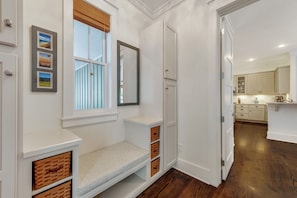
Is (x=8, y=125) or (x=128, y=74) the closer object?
(x=8, y=125)

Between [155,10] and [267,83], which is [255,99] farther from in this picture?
[155,10]

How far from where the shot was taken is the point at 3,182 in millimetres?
724

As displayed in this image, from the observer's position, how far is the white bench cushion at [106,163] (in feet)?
3.79

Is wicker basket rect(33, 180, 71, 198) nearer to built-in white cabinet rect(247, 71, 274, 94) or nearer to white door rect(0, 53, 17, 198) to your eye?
white door rect(0, 53, 17, 198)

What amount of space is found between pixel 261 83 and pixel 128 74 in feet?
21.2

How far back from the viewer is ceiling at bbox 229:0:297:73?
7.42 feet

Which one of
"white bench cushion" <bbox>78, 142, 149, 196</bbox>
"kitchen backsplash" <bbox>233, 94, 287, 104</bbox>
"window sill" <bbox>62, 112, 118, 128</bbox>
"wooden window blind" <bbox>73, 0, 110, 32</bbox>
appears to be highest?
"wooden window blind" <bbox>73, 0, 110, 32</bbox>

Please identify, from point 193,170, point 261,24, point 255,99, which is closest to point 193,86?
point 193,170

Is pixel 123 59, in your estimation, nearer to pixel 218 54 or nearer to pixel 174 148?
pixel 218 54

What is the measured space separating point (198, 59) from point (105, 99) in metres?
1.46

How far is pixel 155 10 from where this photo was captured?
7.97ft

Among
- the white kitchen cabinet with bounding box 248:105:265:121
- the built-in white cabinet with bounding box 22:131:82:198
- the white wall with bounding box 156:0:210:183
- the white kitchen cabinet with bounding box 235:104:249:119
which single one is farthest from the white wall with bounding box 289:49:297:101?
the built-in white cabinet with bounding box 22:131:82:198

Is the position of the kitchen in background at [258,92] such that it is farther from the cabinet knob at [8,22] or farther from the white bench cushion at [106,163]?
the cabinet knob at [8,22]

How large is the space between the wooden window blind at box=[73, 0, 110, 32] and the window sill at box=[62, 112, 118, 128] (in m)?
1.19
